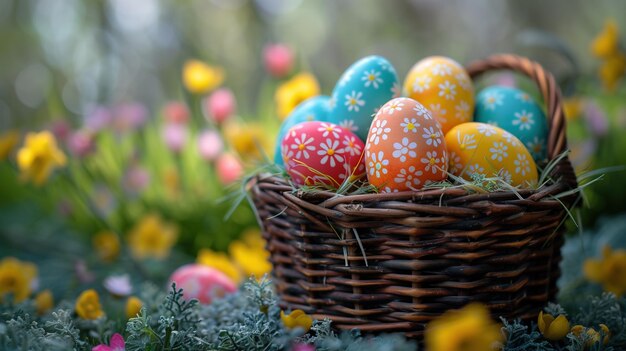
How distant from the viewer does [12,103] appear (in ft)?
15.1

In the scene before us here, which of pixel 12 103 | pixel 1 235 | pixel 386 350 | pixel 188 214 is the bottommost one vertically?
pixel 386 350

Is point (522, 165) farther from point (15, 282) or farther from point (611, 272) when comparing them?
point (15, 282)

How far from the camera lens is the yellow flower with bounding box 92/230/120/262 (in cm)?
157

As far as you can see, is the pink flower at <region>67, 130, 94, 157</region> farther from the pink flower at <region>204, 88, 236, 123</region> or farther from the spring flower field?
the pink flower at <region>204, 88, 236, 123</region>

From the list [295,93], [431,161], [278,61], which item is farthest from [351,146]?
[278,61]

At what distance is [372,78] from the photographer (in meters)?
1.03

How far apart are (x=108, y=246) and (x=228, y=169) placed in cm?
41

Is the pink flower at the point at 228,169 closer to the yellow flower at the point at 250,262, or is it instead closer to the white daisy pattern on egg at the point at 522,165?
the yellow flower at the point at 250,262

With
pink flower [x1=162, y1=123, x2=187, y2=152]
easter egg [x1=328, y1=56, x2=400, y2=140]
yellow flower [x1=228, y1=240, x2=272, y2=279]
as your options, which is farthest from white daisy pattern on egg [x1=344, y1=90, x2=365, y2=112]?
pink flower [x1=162, y1=123, x2=187, y2=152]

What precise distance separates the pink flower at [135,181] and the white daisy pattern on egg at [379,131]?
1.14 metres

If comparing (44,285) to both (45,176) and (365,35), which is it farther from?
(365,35)

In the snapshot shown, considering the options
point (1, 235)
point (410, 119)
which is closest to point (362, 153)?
point (410, 119)

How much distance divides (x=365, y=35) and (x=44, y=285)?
396cm

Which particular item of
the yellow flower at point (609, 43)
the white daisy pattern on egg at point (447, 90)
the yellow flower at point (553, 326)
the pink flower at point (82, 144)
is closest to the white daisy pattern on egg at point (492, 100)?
the white daisy pattern on egg at point (447, 90)
